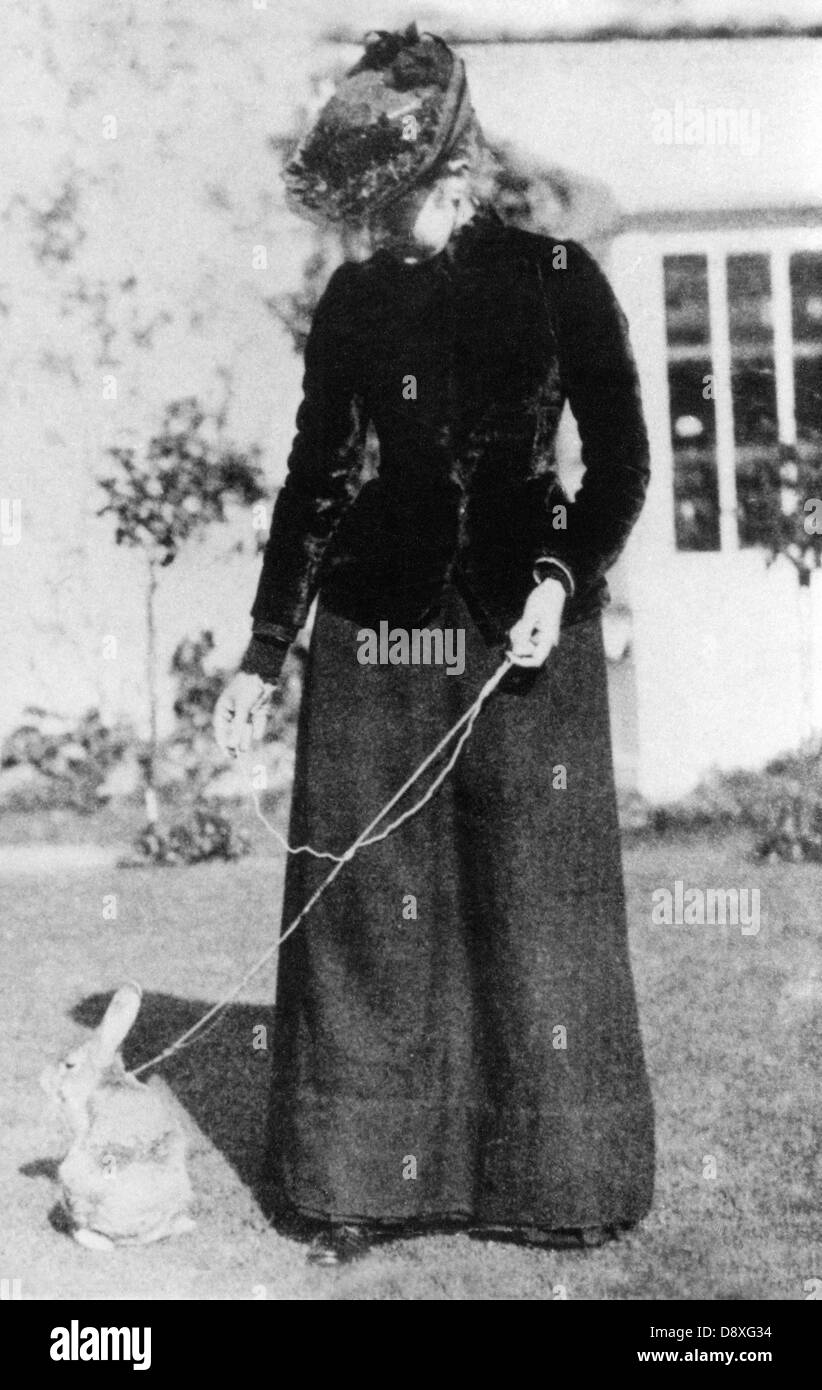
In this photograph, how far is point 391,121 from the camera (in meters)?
2.68

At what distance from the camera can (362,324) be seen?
274 centimetres

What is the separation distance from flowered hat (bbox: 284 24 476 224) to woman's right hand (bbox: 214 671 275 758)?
2.72ft

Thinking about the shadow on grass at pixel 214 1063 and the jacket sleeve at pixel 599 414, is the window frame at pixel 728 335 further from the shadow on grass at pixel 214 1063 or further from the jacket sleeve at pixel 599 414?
the shadow on grass at pixel 214 1063

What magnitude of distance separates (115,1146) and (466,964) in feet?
2.18

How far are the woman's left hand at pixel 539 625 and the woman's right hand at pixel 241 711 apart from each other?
0.49m

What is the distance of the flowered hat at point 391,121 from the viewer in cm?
267

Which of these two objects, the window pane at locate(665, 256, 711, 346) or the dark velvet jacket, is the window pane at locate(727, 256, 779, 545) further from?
the dark velvet jacket

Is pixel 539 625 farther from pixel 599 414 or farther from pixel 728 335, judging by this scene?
pixel 728 335

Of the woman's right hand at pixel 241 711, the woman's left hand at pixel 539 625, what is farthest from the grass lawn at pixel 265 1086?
the woman's left hand at pixel 539 625

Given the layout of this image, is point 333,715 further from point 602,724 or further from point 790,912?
point 790,912

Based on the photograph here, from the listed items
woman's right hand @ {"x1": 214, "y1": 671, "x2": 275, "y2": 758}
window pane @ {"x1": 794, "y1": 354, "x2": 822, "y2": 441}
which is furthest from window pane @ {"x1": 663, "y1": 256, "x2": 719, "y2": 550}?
woman's right hand @ {"x1": 214, "y1": 671, "x2": 275, "y2": 758}

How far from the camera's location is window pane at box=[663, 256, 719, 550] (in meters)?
3.27

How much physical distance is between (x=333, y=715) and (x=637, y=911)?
3.07 ft
